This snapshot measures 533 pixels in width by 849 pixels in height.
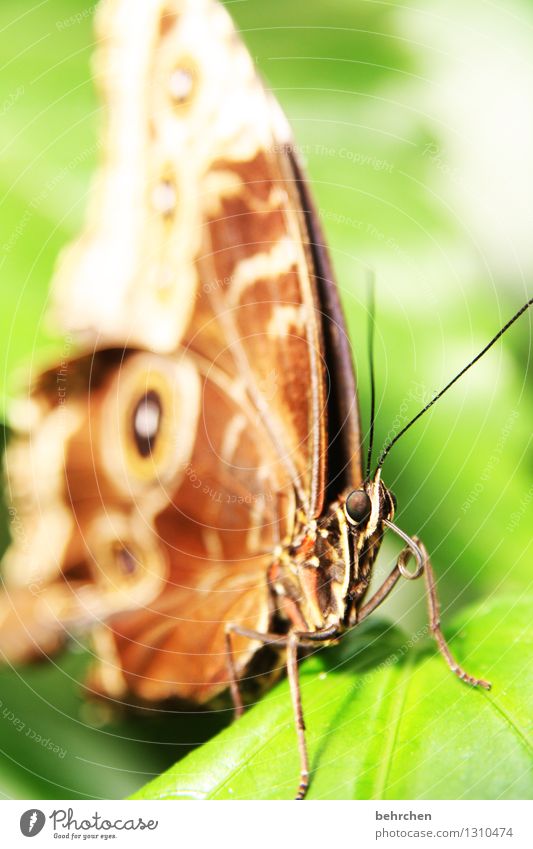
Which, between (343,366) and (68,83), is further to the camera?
(68,83)

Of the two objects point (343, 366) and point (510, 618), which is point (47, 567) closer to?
point (343, 366)

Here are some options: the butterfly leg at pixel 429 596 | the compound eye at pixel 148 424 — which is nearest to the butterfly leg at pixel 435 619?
the butterfly leg at pixel 429 596

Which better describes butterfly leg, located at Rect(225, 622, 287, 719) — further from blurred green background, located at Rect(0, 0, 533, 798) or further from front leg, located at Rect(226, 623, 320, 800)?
blurred green background, located at Rect(0, 0, 533, 798)

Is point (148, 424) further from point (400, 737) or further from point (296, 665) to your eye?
point (400, 737)

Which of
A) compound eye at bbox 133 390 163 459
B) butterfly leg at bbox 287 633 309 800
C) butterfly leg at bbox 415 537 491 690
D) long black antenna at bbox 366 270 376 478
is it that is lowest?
butterfly leg at bbox 287 633 309 800

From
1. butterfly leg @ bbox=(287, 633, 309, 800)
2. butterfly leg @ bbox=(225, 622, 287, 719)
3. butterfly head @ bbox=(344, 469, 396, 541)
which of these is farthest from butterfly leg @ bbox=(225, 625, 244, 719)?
butterfly head @ bbox=(344, 469, 396, 541)
